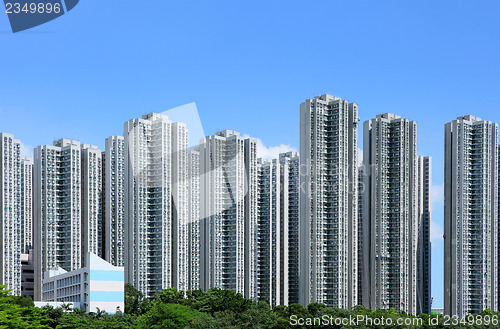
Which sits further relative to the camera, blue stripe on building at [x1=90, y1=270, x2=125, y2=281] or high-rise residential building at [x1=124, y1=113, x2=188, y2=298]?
high-rise residential building at [x1=124, y1=113, x2=188, y2=298]

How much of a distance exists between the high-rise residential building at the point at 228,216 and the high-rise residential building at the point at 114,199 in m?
4.39

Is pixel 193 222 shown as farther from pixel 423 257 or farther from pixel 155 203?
pixel 423 257

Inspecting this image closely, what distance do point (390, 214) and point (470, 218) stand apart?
3.89m

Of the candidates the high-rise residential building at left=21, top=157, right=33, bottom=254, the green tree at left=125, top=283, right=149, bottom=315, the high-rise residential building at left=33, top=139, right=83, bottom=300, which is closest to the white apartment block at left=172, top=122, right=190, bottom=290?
the green tree at left=125, top=283, right=149, bottom=315

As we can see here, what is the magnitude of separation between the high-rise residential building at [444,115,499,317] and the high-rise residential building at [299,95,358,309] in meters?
5.13

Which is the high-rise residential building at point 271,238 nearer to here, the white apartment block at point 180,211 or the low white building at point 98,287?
the white apartment block at point 180,211

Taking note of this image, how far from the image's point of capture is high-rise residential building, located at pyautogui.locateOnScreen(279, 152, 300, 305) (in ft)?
120

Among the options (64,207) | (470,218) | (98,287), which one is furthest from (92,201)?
(470,218)

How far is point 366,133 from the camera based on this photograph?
34.0 meters

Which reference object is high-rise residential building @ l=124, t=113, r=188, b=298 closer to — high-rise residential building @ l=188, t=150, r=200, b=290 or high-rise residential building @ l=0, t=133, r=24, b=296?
high-rise residential building @ l=188, t=150, r=200, b=290

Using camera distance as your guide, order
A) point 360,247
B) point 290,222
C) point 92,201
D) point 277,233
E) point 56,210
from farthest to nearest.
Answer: point 290,222, point 277,233, point 92,201, point 56,210, point 360,247

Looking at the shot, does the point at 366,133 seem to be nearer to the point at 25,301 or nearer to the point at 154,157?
the point at 154,157

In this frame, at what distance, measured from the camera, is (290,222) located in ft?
123

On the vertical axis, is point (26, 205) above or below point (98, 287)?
above
